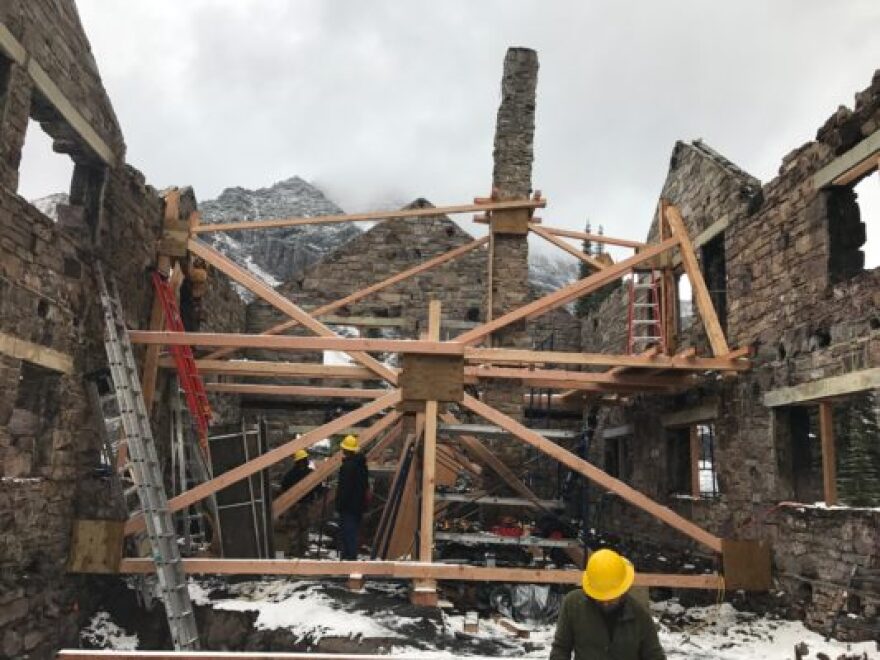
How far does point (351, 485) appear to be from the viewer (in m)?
8.42

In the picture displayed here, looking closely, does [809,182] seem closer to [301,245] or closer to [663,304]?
[663,304]

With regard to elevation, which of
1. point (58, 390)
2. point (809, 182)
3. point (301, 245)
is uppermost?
point (301, 245)

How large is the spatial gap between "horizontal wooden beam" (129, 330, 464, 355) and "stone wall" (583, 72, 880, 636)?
359 centimetres

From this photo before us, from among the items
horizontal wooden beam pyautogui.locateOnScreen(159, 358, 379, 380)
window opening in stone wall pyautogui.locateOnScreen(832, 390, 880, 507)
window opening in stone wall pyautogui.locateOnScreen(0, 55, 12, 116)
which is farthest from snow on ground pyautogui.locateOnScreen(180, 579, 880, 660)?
window opening in stone wall pyautogui.locateOnScreen(832, 390, 880, 507)

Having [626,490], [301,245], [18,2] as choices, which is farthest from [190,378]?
[301,245]

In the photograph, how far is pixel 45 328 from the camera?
6.61 m

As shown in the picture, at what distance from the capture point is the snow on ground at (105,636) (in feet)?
22.7

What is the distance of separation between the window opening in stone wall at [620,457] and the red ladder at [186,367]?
730 cm

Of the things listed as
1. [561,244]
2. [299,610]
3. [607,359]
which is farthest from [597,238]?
[299,610]

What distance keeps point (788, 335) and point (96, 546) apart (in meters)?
7.39

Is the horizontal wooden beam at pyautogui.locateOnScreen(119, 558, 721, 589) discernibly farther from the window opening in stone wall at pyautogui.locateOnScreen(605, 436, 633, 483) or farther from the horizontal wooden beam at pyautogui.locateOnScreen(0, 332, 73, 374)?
the window opening in stone wall at pyautogui.locateOnScreen(605, 436, 633, 483)

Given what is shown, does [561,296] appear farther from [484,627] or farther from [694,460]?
[484,627]

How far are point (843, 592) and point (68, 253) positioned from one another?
7.94 metres

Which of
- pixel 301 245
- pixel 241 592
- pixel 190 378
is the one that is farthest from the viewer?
pixel 301 245
